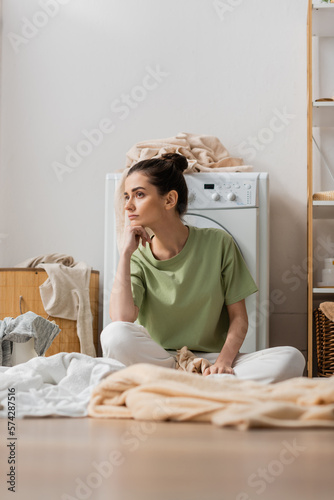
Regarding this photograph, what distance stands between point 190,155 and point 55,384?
166 cm

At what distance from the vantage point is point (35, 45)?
3.25 metres

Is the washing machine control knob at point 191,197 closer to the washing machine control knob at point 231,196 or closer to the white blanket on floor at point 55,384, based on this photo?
the washing machine control knob at point 231,196

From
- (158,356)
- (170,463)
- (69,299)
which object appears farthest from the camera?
(69,299)

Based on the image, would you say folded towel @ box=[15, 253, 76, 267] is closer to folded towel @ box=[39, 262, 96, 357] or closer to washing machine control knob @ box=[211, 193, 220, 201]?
folded towel @ box=[39, 262, 96, 357]

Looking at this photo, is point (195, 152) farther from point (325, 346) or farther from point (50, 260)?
point (325, 346)

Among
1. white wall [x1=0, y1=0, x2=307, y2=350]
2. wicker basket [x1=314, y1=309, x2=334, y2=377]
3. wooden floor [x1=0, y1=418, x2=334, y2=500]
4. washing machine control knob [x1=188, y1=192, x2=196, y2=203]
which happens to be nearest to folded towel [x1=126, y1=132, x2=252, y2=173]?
washing machine control knob [x1=188, y1=192, x2=196, y2=203]

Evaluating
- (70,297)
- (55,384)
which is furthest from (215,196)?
(55,384)

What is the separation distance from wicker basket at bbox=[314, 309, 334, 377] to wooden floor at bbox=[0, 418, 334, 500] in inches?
73.1

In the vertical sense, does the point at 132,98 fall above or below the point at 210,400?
above

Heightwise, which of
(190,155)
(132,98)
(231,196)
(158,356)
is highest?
(132,98)

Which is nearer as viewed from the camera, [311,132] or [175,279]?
[175,279]

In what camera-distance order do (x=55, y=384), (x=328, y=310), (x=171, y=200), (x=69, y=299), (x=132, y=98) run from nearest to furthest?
(x=55, y=384) → (x=171, y=200) → (x=328, y=310) → (x=69, y=299) → (x=132, y=98)

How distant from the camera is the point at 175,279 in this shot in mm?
1966

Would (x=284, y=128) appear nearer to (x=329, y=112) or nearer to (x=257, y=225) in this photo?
(x=329, y=112)
